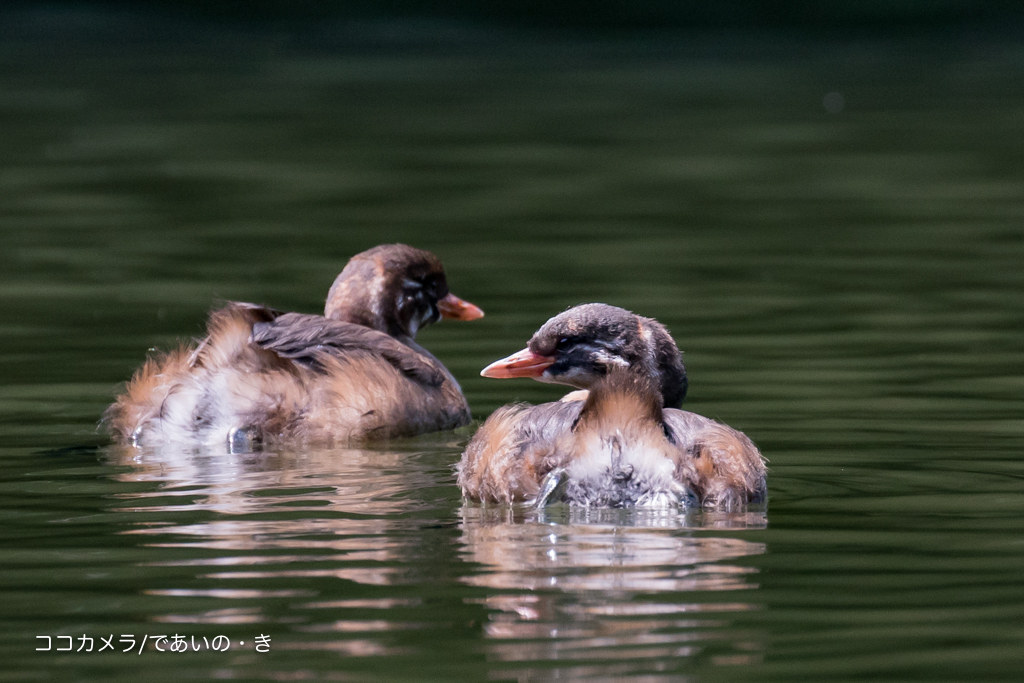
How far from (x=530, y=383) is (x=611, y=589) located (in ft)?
15.2

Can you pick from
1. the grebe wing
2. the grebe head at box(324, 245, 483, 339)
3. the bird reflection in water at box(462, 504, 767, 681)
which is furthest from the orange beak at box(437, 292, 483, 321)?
the bird reflection in water at box(462, 504, 767, 681)

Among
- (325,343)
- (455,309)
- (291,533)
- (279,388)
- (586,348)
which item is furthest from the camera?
(455,309)

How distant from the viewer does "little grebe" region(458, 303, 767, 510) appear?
6.03 metres

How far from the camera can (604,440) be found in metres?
6.04

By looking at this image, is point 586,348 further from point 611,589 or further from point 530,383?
point 530,383

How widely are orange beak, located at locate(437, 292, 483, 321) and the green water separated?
0.37m

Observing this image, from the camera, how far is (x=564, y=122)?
21906 mm

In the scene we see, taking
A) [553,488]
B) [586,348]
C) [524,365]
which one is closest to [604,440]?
[553,488]

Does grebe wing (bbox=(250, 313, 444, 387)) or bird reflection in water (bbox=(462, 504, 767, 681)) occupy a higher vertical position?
grebe wing (bbox=(250, 313, 444, 387))

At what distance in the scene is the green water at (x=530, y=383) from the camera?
16.2 ft

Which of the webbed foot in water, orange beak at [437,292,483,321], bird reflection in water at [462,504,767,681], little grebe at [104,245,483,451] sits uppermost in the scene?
orange beak at [437,292,483,321]

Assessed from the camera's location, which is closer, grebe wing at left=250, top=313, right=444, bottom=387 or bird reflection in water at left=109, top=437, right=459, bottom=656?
bird reflection in water at left=109, top=437, right=459, bottom=656

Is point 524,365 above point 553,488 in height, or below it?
above

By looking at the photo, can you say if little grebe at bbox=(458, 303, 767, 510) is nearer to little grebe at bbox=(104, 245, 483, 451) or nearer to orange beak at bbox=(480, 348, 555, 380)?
orange beak at bbox=(480, 348, 555, 380)
